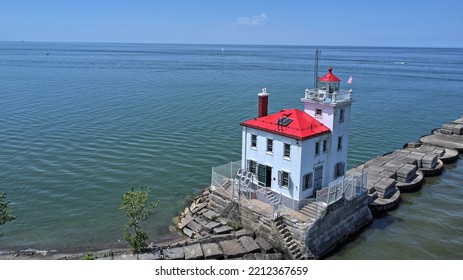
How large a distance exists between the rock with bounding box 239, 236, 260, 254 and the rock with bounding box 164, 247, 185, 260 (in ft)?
12.9

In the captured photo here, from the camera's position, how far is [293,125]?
26.7 meters

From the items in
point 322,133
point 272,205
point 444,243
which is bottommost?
point 444,243

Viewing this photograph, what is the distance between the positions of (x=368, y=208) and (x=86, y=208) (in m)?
23.7

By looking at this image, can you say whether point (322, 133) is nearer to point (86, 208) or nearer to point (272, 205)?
point (272, 205)

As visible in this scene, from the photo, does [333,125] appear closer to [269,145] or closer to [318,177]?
[318,177]

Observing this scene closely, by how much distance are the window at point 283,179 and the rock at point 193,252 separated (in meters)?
7.16

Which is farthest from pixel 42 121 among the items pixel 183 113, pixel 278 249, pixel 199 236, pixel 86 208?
pixel 278 249

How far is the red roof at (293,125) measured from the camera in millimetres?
25983

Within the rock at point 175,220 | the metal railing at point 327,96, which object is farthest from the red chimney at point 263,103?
the rock at point 175,220

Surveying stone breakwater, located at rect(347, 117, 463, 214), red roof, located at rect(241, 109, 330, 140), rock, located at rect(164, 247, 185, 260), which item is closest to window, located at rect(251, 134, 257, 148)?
red roof, located at rect(241, 109, 330, 140)

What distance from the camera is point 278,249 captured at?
25.1 m

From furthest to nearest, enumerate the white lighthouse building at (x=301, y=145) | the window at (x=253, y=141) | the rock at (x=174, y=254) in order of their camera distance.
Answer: the window at (x=253, y=141) < the white lighthouse building at (x=301, y=145) < the rock at (x=174, y=254)

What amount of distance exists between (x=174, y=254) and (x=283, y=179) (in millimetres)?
8956

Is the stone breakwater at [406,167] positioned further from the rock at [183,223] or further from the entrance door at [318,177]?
the rock at [183,223]
